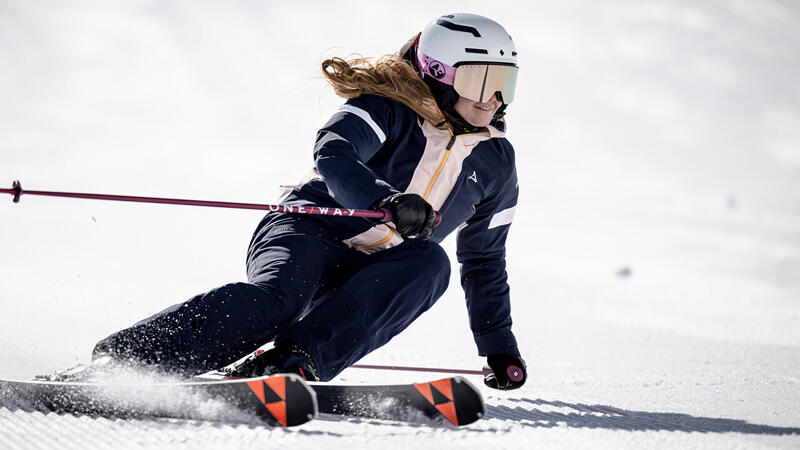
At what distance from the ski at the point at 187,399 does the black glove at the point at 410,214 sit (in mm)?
535

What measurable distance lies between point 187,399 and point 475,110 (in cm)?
130

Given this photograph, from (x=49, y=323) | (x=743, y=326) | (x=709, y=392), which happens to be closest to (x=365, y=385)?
(x=709, y=392)

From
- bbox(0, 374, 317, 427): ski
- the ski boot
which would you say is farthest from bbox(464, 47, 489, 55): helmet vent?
bbox(0, 374, 317, 427): ski

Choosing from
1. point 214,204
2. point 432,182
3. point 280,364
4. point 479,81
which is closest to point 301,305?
point 280,364

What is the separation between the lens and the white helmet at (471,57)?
2.45 metres

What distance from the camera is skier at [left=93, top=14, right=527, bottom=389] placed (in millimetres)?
1895

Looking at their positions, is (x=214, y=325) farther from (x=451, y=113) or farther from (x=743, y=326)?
(x=743, y=326)

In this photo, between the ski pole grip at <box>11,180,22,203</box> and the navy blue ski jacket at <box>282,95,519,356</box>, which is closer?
the ski pole grip at <box>11,180,22,203</box>

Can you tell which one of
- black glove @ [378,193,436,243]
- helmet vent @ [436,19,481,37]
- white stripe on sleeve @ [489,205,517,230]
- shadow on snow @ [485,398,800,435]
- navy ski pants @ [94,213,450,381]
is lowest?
shadow on snow @ [485,398,800,435]

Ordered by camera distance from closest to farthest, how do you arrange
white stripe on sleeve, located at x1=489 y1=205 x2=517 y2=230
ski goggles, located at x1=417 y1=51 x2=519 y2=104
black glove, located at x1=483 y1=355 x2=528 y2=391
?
ski goggles, located at x1=417 y1=51 x2=519 y2=104 < black glove, located at x1=483 y1=355 x2=528 y2=391 < white stripe on sleeve, located at x1=489 y1=205 x2=517 y2=230

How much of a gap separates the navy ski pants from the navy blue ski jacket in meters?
0.14

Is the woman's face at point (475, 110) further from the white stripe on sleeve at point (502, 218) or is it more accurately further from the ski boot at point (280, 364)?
the ski boot at point (280, 364)

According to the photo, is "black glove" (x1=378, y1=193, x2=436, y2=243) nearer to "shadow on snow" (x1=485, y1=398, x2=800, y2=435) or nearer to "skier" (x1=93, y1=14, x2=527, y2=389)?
"skier" (x1=93, y1=14, x2=527, y2=389)

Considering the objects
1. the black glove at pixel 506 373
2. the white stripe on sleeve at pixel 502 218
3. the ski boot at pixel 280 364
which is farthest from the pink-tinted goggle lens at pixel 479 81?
the ski boot at pixel 280 364
